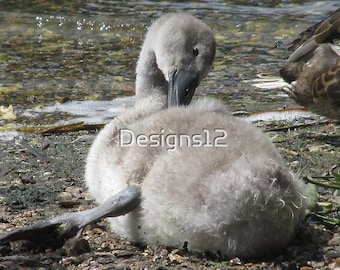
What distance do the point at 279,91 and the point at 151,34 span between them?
3.35 metres

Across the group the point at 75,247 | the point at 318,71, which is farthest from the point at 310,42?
the point at 75,247

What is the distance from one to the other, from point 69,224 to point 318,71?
3692mm

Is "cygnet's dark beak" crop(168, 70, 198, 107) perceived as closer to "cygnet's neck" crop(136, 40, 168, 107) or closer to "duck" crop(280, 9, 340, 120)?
"cygnet's neck" crop(136, 40, 168, 107)

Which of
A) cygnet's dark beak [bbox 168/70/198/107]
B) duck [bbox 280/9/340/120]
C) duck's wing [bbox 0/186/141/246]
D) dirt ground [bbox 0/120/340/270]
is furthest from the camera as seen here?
duck [bbox 280/9/340/120]

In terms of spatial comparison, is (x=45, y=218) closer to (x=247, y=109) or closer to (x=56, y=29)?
(x=247, y=109)

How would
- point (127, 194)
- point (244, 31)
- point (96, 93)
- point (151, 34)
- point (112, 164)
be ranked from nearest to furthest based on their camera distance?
point (127, 194)
point (112, 164)
point (151, 34)
point (96, 93)
point (244, 31)

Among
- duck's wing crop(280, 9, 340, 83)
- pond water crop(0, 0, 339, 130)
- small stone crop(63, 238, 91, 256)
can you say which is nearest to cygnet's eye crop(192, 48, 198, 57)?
small stone crop(63, 238, 91, 256)

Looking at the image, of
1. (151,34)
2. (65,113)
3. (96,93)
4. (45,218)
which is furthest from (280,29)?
(45,218)

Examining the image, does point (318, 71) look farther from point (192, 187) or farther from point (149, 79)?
point (192, 187)

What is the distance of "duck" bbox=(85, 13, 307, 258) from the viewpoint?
3752mm

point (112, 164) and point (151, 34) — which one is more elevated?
point (151, 34)

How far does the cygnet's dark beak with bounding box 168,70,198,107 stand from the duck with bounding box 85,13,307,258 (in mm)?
275

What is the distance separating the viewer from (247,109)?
7.78 metres

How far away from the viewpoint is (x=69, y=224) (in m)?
4.15
